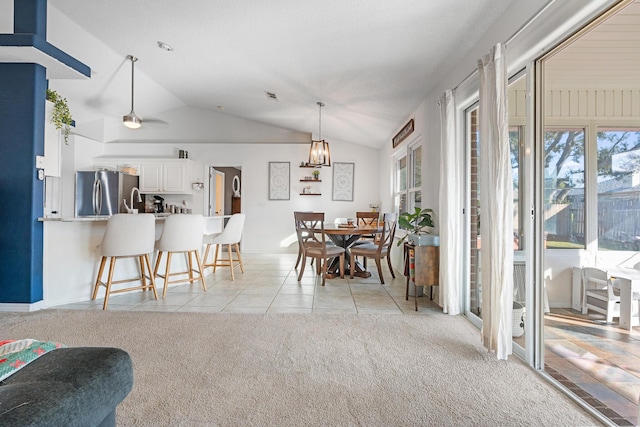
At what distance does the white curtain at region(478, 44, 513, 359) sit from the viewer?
6.60 feet

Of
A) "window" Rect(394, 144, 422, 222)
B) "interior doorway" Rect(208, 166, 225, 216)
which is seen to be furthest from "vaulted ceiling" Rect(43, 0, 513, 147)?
"interior doorway" Rect(208, 166, 225, 216)

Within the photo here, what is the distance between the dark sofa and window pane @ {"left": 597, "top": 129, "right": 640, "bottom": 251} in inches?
127

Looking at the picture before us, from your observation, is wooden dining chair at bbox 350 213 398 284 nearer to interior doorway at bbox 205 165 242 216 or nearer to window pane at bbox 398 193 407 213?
window pane at bbox 398 193 407 213

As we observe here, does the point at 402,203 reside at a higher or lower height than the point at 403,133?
lower

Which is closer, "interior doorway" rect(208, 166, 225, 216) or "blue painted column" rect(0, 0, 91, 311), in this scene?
"blue painted column" rect(0, 0, 91, 311)

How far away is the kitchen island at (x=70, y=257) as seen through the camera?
3148mm

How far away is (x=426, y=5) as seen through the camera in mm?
2189

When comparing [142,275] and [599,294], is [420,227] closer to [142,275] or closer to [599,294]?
[599,294]

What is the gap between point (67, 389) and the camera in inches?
32.6

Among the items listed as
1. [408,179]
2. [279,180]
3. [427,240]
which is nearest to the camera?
[427,240]

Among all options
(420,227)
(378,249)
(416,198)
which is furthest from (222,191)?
(420,227)

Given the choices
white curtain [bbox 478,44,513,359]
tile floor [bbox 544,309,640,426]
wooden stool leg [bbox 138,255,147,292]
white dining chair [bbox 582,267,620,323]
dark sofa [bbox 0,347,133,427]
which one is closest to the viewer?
dark sofa [bbox 0,347,133,427]

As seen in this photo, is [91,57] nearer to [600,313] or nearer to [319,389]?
[319,389]

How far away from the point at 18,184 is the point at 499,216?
4.17 meters
